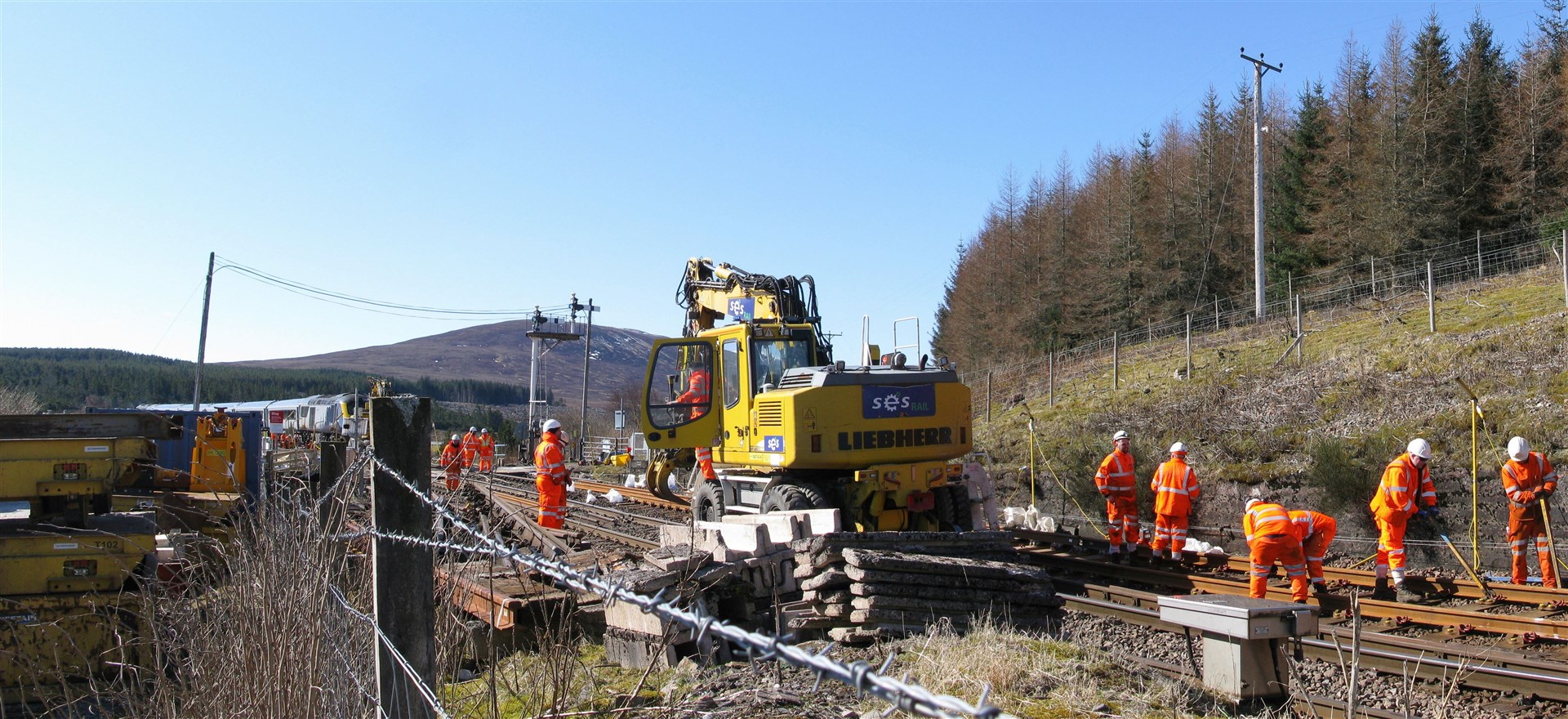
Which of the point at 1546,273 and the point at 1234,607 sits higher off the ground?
the point at 1546,273

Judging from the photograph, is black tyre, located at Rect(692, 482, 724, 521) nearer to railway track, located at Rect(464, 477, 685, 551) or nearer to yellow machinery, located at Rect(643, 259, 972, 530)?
yellow machinery, located at Rect(643, 259, 972, 530)

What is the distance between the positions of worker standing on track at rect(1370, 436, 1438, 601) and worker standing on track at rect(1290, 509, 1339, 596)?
633 millimetres

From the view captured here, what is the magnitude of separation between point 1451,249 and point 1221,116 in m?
18.3

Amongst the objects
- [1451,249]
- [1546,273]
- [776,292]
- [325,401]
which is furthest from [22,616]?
[325,401]

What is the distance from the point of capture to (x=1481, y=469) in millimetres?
13766

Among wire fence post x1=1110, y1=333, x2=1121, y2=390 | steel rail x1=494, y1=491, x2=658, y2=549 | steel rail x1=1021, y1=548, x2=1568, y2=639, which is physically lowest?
steel rail x1=1021, y1=548, x2=1568, y2=639

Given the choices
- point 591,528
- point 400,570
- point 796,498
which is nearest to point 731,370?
point 796,498

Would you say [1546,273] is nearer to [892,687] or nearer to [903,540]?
[903,540]

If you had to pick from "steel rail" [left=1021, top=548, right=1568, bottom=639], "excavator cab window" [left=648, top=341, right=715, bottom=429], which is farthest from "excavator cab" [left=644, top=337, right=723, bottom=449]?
"steel rail" [left=1021, top=548, right=1568, bottom=639]

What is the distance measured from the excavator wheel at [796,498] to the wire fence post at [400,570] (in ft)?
25.5

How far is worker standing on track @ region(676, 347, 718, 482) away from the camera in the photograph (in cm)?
1255

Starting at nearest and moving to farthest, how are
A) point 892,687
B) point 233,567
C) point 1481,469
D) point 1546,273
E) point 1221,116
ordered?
1. point 892,687
2. point 233,567
3. point 1481,469
4. point 1546,273
5. point 1221,116

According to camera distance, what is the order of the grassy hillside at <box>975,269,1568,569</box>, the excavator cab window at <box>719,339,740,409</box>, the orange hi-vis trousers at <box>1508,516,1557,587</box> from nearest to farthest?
the orange hi-vis trousers at <box>1508,516,1557,587</box>
the excavator cab window at <box>719,339,740,409</box>
the grassy hillside at <box>975,269,1568,569</box>

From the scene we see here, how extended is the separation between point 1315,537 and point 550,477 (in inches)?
336
